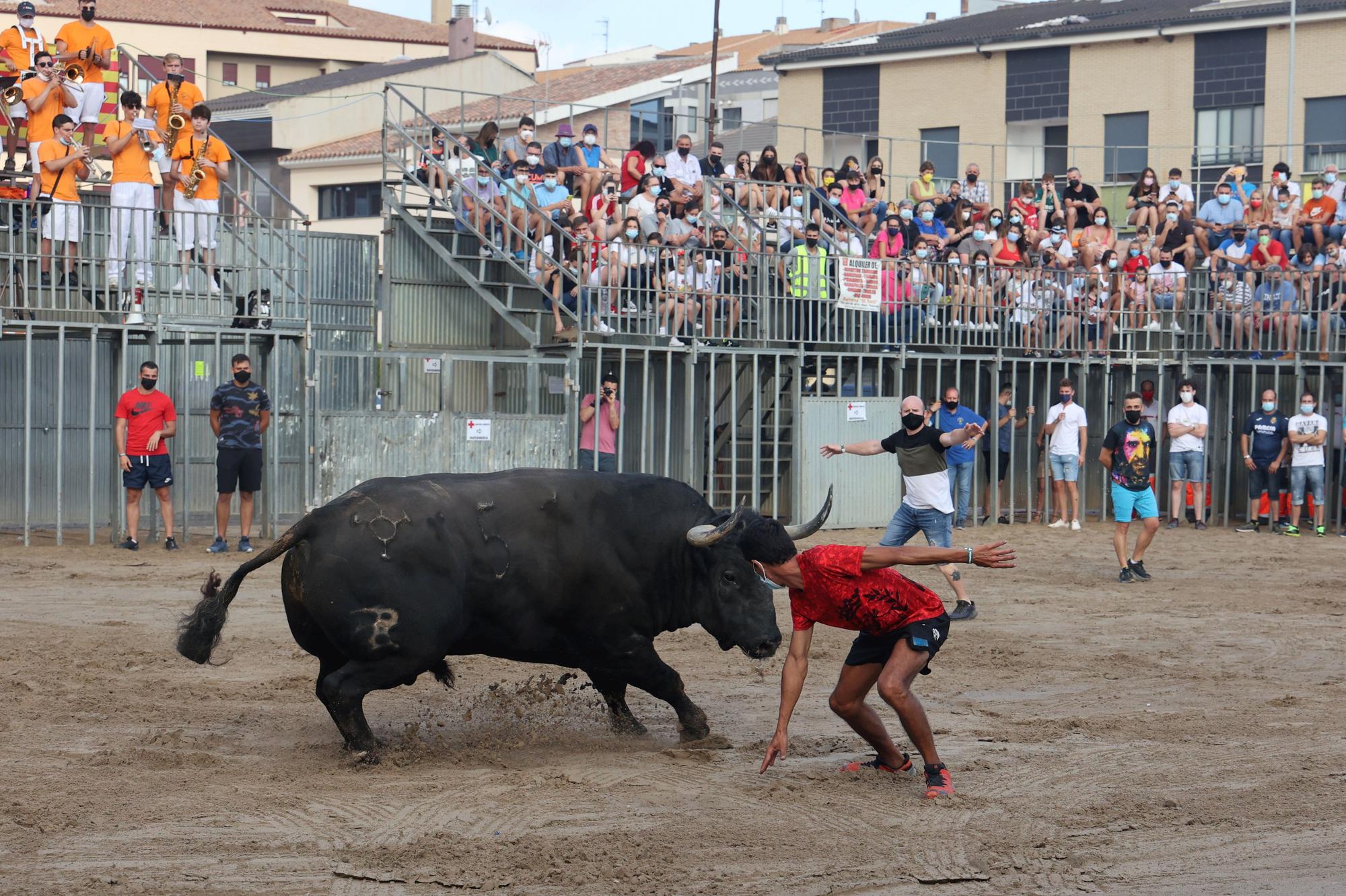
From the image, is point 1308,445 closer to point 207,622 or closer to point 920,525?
point 920,525

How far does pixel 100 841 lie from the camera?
22.8 feet

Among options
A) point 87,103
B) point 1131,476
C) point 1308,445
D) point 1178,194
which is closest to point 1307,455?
point 1308,445

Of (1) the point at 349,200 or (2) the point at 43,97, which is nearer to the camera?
(2) the point at 43,97

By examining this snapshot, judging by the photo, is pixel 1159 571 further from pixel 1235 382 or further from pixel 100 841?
pixel 100 841

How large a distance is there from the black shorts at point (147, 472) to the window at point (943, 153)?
23.7 metres

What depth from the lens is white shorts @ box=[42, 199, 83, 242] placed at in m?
17.3

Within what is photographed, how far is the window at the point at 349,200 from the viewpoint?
3681cm

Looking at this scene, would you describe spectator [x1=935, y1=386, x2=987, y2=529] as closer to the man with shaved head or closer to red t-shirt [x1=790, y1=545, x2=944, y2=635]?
the man with shaved head

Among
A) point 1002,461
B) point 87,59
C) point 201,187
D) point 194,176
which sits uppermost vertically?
point 87,59

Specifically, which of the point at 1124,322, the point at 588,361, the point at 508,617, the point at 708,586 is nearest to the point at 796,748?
the point at 708,586

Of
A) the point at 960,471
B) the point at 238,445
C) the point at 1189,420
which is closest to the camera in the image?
the point at 238,445

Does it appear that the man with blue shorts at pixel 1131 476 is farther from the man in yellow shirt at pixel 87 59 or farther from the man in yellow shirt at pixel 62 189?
the man in yellow shirt at pixel 87 59

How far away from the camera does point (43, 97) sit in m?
17.8

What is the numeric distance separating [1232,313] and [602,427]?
9.76 metres
